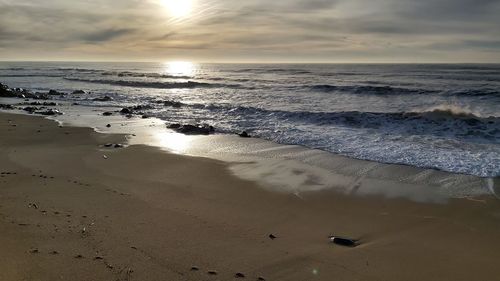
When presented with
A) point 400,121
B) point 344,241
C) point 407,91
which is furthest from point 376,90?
point 344,241

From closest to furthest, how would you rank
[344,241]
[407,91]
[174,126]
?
1. [344,241]
2. [174,126]
3. [407,91]

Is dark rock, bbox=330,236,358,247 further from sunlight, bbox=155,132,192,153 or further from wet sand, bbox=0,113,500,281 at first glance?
sunlight, bbox=155,132,192,153

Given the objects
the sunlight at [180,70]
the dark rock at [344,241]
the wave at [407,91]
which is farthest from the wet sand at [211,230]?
the sunlight at [180,70]

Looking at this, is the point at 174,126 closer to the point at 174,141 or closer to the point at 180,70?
the point at 174,141

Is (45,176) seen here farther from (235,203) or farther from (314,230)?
(314,230)

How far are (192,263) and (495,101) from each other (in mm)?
22686

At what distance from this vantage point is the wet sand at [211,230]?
13.3 feet

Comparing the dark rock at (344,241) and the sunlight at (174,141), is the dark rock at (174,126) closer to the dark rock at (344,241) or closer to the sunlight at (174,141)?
the sunlight at (174,141)

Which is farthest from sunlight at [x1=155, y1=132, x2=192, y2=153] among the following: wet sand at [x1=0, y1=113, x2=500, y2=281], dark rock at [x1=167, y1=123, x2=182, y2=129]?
wet sand at [x1=0, y1=113, x2=500, y2=281]

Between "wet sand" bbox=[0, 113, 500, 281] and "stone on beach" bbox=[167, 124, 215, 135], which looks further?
"stone on beach" bbox=[167, 124, 215, 135]

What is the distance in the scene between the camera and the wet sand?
13.3 ft

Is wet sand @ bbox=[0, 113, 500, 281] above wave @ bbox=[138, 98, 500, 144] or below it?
below

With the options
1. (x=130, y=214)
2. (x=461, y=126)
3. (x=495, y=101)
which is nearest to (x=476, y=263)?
(x=130, y=214)

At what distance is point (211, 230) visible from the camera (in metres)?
5.12
